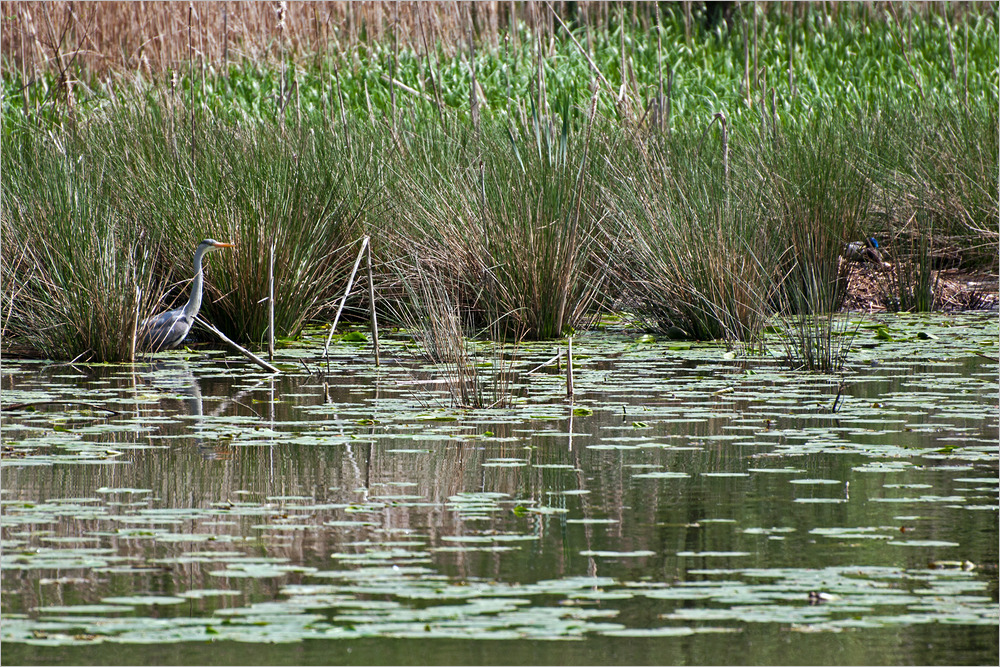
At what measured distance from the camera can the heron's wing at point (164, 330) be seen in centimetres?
877

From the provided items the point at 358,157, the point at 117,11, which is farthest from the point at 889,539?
the point at 117,11

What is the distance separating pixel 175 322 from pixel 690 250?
311 cm

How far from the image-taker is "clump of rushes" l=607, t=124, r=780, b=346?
8.95 meters

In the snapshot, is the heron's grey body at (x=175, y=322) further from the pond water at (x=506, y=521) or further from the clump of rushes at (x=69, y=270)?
the pond water at (x=506, y=521)

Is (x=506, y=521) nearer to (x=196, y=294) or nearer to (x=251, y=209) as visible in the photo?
(x=196, y=294)

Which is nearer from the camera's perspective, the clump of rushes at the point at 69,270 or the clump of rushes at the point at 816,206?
the clump of rushes at the point at 69,270

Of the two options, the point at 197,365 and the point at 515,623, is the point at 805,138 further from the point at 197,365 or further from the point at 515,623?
the point at 515,623

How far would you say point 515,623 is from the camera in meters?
3.48

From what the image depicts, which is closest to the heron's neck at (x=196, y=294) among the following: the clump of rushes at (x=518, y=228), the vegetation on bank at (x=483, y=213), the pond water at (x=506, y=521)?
the vegetation on bank at (x=483, y=213)

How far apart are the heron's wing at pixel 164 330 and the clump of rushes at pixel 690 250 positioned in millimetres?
2710

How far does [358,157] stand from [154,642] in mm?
7427

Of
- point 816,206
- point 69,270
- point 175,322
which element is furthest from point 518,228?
point 69,270

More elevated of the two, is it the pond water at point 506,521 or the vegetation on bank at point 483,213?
the vegetation on bank at point 483,213

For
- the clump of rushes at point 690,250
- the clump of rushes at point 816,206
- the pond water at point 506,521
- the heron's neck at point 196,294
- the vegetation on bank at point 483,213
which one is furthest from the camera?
the clump of rushes at point 816,206
